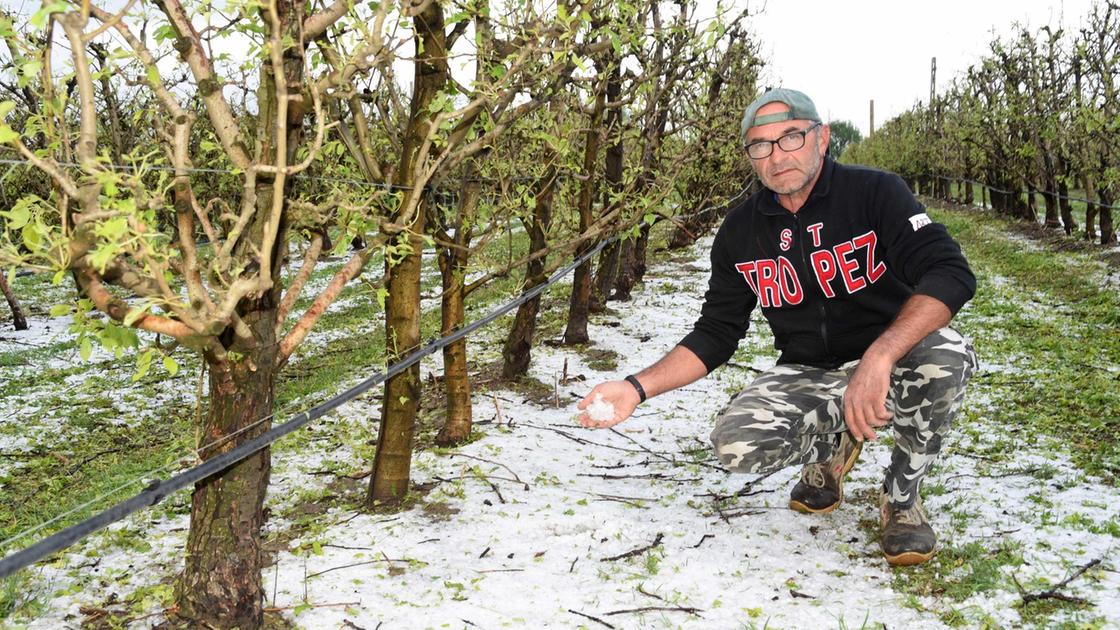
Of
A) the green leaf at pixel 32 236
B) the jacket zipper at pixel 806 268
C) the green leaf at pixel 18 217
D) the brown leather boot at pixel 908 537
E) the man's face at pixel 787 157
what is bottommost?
the brown leather boot at pixel 908 537

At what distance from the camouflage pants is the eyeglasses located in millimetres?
972

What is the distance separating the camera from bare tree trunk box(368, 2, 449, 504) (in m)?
3.80

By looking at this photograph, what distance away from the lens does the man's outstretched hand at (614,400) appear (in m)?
3.14

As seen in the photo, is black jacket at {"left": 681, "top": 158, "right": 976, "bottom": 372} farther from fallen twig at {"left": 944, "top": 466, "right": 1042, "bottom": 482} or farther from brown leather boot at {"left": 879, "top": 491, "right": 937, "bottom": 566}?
fallen twig at {"left": 944, "top": 466, "right": 1042, "bottom": 482}

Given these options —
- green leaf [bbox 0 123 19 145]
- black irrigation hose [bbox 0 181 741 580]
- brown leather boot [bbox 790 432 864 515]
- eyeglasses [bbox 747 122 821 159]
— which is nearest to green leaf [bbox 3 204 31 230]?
green leaf [bbox 0 123 19 145]

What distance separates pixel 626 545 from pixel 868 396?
1292 millimetres

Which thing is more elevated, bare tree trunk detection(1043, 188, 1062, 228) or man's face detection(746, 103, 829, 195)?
man's face detection(746, 103, 829, 195)

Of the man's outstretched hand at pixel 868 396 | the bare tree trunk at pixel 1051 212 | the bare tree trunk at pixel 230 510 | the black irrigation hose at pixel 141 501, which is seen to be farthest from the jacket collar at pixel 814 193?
the bare tree trunk at pixel 1051 212

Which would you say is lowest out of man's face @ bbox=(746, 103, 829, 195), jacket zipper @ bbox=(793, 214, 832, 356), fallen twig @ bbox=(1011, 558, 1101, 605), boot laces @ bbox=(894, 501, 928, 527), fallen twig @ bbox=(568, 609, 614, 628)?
fallen twig @ bbox=(568, 609, 614, 628)

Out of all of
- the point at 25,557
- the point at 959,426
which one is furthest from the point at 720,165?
the point at 25,557

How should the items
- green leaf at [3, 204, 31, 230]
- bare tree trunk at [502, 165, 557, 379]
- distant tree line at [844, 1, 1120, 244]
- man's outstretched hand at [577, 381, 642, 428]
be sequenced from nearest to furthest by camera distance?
1. green leaf at [3, 204, 31, 230]
2. man's outstretched hand at [577, 381, 642, 428]
3. bare tree trunk at [502, 165, 557, 379]
4. distant tree line at [844, 1, 1120, 244]

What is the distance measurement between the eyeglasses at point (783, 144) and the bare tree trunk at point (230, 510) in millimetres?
2097

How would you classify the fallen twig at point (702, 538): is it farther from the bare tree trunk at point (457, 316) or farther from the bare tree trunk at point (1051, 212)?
the bare tree trunk at point (1051, 212)

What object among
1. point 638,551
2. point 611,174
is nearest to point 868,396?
point 638,551
